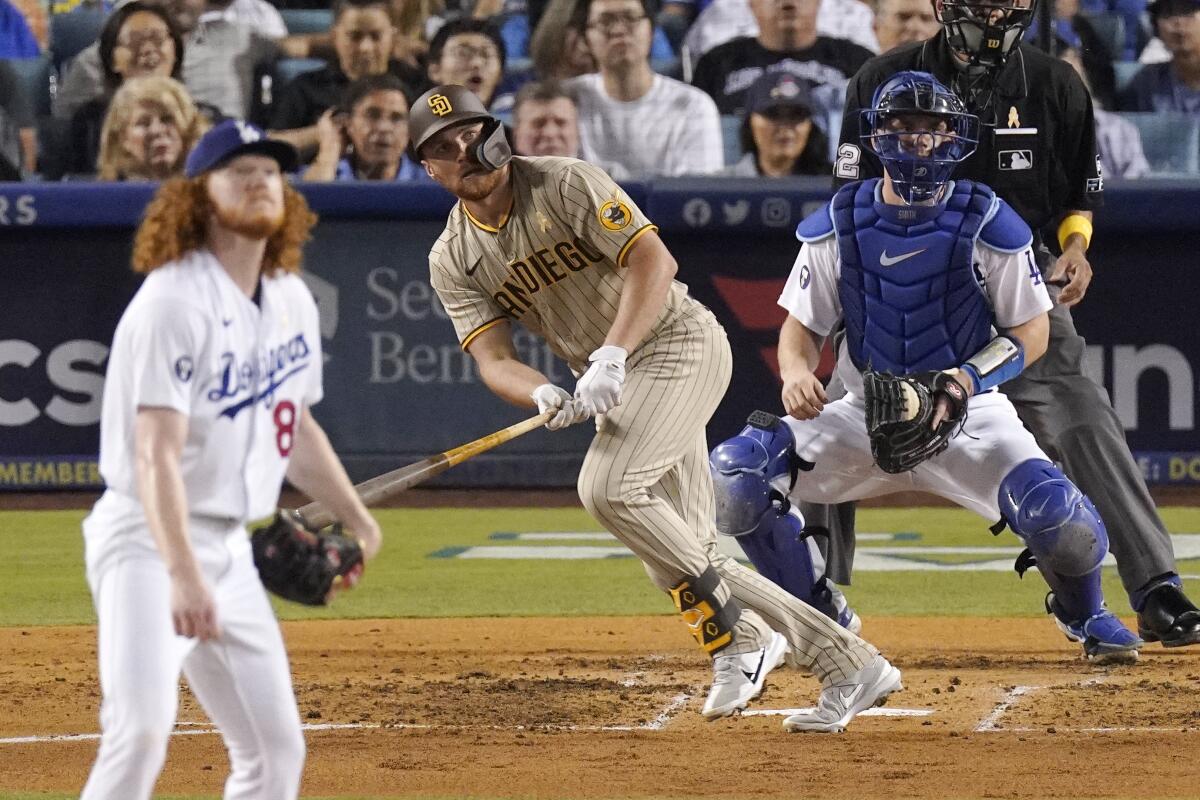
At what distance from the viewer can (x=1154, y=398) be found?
9594 millimetres

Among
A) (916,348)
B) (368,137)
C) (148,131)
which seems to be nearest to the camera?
(916,348)

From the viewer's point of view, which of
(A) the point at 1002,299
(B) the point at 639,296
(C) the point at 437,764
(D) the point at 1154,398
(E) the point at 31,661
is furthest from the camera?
(D) the point at 1154,398

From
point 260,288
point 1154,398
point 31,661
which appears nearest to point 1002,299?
point 260,288

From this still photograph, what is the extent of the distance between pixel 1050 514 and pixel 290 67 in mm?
6860

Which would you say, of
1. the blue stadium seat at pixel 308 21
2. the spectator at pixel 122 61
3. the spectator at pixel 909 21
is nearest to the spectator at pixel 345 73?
the spectator at pixel 122 61

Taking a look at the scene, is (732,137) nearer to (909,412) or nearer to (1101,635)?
(1101,635)

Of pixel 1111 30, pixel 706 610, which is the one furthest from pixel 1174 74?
pixel 706 610

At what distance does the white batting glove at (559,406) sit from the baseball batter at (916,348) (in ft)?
2.02

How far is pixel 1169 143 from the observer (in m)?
10.3

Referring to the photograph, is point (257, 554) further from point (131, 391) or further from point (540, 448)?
point (540, 448)

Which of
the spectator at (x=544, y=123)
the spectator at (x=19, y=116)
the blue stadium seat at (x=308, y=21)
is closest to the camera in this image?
the spectator at (x=544, y=123)

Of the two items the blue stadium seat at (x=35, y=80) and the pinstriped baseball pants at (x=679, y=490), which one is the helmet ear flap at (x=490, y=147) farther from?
the blue stadium seat at (x=35, y=80)

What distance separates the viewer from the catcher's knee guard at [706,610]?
4930mm

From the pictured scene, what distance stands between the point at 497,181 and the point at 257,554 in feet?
6.37
